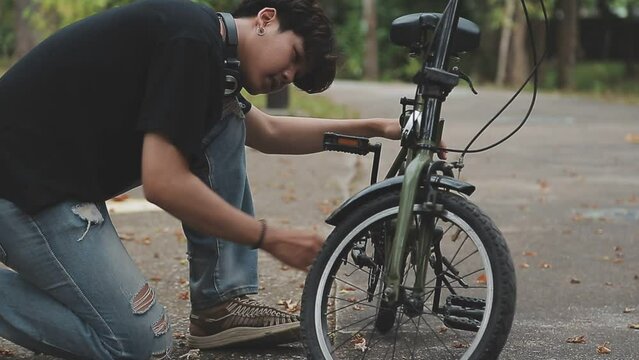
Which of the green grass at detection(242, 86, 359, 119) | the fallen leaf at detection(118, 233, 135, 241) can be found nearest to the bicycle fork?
the fallen leaf at detection(118, 233, 135, 241)

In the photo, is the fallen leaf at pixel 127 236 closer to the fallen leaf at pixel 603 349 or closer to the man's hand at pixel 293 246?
the fallen leaf at pixel 603 349

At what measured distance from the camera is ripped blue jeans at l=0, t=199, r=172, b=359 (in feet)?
11.0

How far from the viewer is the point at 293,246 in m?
3.11

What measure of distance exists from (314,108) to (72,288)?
39.9 feet

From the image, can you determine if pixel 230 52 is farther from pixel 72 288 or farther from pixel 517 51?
pixel 517 51

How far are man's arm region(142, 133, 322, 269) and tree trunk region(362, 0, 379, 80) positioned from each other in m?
36.3

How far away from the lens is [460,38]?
3.48m

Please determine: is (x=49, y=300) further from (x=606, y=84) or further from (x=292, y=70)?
(x=606, y=84)

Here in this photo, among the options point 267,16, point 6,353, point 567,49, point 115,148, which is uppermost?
point 267,16

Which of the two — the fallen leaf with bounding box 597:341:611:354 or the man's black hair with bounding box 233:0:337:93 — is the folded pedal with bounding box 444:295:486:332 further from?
the fallen leaf with bounding box 597:341:611:354

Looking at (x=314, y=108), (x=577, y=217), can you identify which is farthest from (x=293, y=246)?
(x=314, y=108)

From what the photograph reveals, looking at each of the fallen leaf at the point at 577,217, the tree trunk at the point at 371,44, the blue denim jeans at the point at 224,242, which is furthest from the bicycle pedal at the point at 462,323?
the tree trunk at the point at 371,44

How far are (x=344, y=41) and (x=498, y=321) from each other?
127ft

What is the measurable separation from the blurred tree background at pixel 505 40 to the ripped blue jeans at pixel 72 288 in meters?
25.9
